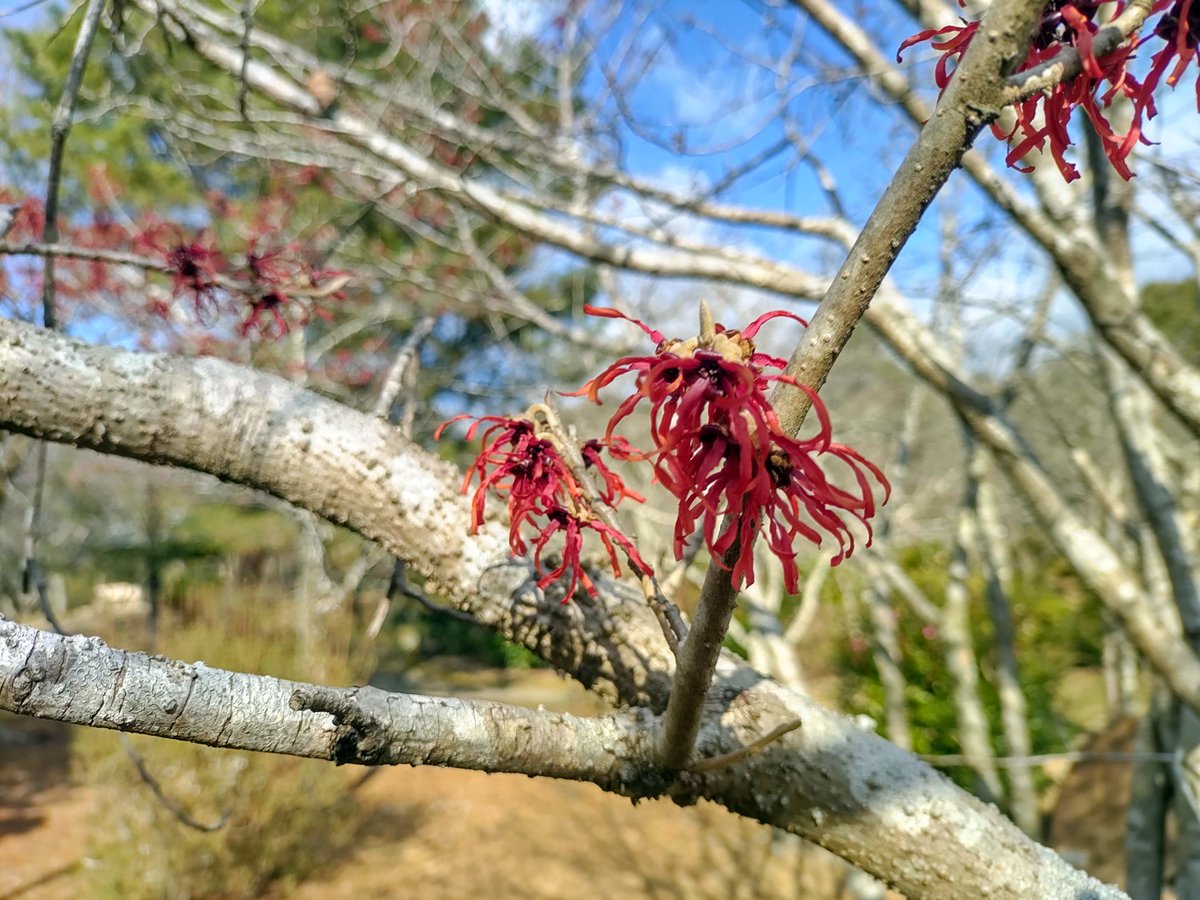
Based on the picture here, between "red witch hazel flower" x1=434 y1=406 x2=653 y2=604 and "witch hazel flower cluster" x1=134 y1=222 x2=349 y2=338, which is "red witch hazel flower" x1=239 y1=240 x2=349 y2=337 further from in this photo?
"red witch hazel flower" x1=434 y1=406 x2=653 y2=604

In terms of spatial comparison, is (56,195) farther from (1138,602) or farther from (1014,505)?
(1014,505)

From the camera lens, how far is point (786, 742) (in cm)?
99

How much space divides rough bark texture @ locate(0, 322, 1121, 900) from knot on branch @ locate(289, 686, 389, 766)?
1.36 feet

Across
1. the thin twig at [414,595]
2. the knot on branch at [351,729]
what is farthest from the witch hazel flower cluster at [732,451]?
the thin twig at [414,595]

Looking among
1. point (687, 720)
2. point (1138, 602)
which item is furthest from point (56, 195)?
point (1138, 602)

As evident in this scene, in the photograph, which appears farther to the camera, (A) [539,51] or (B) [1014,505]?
(B) [1014,505]

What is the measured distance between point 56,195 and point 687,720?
1.53m

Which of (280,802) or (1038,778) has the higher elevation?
(1038,778)

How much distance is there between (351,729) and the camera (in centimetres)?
68

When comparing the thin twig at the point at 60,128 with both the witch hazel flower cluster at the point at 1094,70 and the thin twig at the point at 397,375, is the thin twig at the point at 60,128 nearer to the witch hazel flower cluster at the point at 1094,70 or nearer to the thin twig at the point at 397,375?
the thin twig at the point at 397,375

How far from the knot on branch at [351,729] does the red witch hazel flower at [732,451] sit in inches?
12.9

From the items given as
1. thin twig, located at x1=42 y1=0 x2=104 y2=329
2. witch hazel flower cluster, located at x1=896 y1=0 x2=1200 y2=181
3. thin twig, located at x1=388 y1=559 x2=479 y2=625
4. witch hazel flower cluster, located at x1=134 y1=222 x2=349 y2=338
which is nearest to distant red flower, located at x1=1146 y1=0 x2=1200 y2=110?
witch hazel flower cluster, located at x1=896 y1=0 x2=1200 y2=181

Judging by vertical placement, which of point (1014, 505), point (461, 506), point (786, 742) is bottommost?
point (786, 742)

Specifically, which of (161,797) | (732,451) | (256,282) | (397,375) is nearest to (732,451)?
(732,451)
